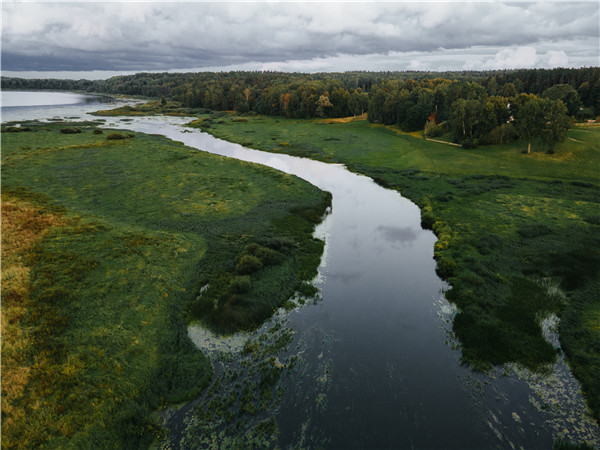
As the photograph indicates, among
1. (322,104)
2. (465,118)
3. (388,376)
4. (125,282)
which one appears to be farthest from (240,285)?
(322,104)

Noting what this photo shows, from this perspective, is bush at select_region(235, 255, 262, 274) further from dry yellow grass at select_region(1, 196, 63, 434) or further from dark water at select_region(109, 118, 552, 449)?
dry yellow grass at select_region(1, 196, 63, 434)

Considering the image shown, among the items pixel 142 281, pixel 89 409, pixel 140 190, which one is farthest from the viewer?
pixel 140 190

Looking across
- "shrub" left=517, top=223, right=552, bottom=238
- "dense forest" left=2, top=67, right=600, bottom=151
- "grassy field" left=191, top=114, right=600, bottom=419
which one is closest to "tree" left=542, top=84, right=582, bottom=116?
"dense forest" left=2, top=67, right=600, bottom=151

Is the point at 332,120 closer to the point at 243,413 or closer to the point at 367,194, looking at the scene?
the point at 367,194

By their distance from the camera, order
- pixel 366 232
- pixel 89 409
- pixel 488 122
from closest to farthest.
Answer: pixel 89 409
pixel 366 232
pixel 488 122

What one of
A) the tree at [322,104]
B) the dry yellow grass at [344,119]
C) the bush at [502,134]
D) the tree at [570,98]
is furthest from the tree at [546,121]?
the tree at [322,104]

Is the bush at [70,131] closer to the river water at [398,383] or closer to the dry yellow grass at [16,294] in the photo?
the dry yellow grass at [16,294]

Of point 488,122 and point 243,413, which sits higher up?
point 488,122

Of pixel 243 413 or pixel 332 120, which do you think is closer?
pixel 243 413

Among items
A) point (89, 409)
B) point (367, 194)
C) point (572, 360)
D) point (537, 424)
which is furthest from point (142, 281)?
point (367, 194)
